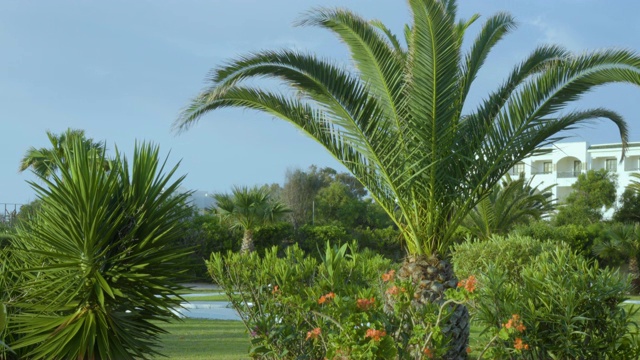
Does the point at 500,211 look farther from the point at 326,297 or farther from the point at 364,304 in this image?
the point at 364,304

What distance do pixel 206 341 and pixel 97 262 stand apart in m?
5.54

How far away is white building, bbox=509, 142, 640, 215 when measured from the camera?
60.8 m

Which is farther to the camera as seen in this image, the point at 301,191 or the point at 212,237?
the point at 301,191

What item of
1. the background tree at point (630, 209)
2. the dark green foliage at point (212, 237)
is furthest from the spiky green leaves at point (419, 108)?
the background tree at point (630, 209)

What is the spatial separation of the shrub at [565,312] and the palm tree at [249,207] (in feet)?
70.3

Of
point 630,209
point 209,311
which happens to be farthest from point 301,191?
point 209,311

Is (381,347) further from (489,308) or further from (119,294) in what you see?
(119,294)

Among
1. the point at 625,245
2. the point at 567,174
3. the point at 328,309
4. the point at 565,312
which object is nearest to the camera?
the point at 328,309

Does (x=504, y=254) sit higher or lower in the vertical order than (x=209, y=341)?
higher

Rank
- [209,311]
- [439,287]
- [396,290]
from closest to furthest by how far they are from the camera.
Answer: [396,290], [439,287], [209,311]

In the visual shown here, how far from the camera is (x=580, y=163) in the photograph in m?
62.8

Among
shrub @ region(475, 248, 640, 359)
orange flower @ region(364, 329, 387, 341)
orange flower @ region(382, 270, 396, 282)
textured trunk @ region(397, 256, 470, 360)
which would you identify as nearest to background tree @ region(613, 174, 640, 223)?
textured trunk @ region(397, 256, 470, 360)

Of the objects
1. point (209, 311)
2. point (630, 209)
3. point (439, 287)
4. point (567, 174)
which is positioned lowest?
point (209, 311)

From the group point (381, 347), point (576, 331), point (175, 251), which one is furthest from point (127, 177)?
point (576, 331)
